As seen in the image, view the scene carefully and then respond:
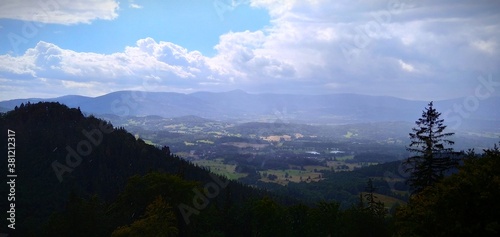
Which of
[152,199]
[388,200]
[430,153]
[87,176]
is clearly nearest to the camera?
[430,153]

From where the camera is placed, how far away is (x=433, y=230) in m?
18.3

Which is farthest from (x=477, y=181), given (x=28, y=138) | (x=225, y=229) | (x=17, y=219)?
(x=28, y=138)

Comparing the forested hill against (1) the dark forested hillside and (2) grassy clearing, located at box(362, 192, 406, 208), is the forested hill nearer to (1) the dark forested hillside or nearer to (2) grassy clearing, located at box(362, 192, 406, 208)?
(1) the dark forested hillside

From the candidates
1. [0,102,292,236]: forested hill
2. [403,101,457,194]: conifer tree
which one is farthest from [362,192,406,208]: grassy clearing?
[403,101,457,194]: conifer tree

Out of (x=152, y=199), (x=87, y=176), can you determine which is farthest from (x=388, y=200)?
(x=152, y=199)

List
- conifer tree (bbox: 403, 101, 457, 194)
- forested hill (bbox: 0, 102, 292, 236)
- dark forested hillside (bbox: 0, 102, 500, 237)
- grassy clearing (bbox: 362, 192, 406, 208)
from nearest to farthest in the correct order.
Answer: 1. dark forested hillside (bbox: 0, 102, 500, 237)
2. conifer tree (bbox: 403, 101, 457, 194)
3. forested hill (bbox: 0, 102, 292, 236)
4. grassy clearing (bbox: 362, 192, 406, 208)

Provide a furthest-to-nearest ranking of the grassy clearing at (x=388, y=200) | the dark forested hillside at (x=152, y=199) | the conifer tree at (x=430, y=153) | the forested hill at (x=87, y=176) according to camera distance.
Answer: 1. the grassy clearing at (x=388, y=200)
2. the forested hill at (x=87, y=176)
3. the conifer tree at (x=430, y=153)
4. the dark forested hillside at (x=152, y=199)

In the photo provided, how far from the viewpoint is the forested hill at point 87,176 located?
41.9 m

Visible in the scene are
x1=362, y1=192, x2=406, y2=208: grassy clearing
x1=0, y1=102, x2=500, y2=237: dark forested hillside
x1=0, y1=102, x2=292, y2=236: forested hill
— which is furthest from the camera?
x1=362, y1=192, x2=406, y2=208: grassy clearing

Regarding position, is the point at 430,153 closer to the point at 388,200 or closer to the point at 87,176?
the point at 87,176

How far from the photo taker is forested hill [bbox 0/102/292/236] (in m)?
41.9

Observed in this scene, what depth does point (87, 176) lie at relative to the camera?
99.8 m

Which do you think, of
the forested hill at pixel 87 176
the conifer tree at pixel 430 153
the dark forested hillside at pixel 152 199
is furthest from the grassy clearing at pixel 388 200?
the conifer tree at pixel 430 153

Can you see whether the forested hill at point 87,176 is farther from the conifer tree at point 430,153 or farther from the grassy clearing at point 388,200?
the grassy clearing at point 388,200
